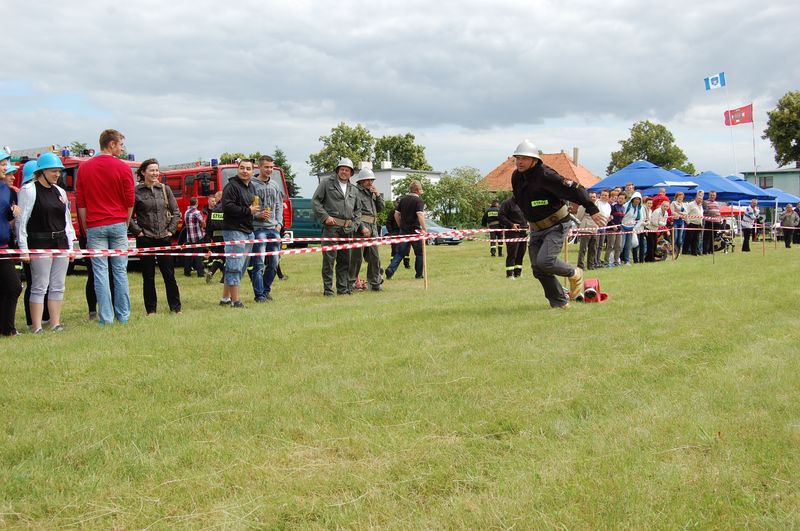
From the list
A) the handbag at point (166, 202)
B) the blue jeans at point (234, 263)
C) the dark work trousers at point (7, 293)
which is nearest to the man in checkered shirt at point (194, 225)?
the blue jeans at point (234, 263)

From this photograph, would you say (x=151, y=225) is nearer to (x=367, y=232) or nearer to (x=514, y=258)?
(x=367, y=232)

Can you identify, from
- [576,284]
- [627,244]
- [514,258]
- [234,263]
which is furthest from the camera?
[627,244]

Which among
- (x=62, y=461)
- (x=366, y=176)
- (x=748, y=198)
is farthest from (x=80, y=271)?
(x=748, y=198)

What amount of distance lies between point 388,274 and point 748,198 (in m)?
23.0

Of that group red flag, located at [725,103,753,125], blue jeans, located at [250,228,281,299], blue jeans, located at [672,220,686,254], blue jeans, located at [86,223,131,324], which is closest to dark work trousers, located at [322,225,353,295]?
blue jeans, located at [250,228,281,299]

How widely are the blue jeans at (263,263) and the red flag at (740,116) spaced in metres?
30.9

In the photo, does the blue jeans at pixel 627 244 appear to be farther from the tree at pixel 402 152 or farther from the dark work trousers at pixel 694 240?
the tree at pixel 402 152

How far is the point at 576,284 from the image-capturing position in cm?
896

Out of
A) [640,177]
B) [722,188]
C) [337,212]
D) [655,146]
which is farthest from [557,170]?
[337,212]

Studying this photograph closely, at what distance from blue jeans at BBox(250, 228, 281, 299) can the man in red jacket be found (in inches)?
101

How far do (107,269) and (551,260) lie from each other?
5.06 m

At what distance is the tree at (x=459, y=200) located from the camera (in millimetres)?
51781

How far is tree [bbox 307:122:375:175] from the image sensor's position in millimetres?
81938

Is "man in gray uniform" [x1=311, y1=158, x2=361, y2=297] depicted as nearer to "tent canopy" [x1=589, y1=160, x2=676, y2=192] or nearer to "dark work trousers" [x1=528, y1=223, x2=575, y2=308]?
"dark work trousers" [x1=528, y1=223, x2=575, y2=308]
